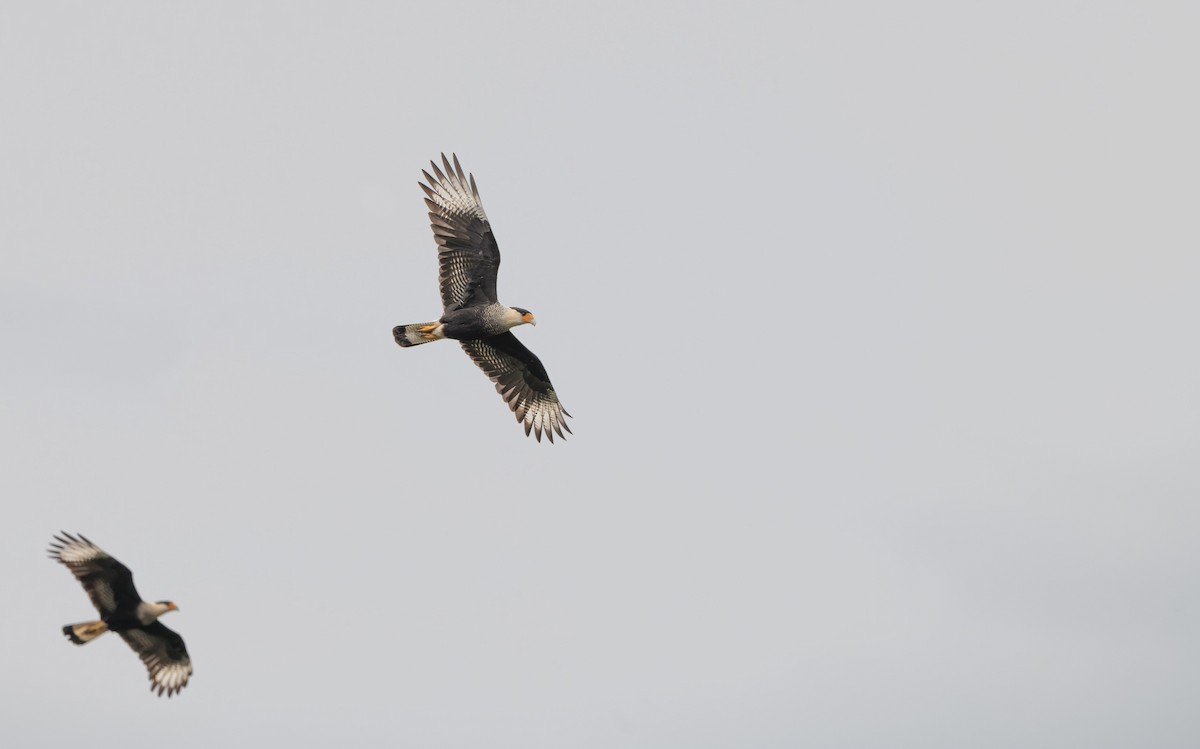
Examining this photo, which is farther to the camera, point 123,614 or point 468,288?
point 468,288

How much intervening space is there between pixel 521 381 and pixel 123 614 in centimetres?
745

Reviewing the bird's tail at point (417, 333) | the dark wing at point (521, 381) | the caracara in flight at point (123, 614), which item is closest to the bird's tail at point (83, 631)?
the caracara in flight at point (123, 614)

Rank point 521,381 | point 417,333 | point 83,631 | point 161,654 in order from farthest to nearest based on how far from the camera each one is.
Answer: point 521,381, point 417,333, point 161,654, point 83,631

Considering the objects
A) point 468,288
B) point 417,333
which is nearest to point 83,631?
point 417,333

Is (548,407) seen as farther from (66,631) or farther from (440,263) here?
(66,631)

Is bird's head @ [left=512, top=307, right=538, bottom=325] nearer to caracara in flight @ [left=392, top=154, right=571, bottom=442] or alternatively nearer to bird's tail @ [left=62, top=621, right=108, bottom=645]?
caracara in flight @ [left=392, top=154, right=571, bottom=442]

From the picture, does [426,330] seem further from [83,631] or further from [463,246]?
[83,631]

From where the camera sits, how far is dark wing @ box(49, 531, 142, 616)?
20.8 m

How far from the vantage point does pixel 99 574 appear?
68.7 feet

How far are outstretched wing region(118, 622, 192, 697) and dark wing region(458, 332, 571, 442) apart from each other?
6.45 metres

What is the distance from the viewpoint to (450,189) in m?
24.6

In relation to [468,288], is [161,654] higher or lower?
lower

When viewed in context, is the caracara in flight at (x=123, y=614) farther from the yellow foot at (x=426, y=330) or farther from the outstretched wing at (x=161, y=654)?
the yellow foot at (x=426, y=330)

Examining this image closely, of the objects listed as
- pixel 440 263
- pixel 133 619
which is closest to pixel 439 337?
pixel 440 263
